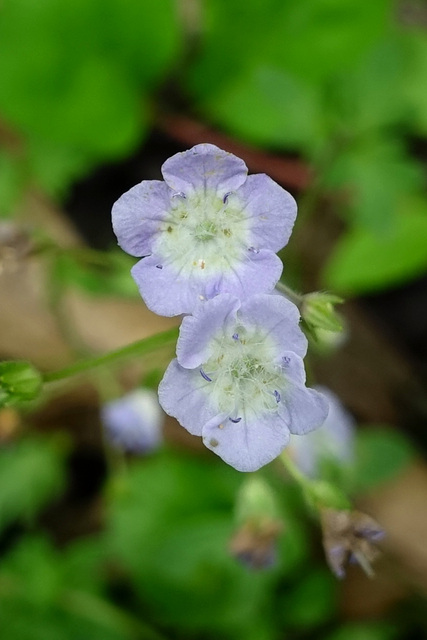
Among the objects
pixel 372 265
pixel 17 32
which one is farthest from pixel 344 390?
pixel 17 32

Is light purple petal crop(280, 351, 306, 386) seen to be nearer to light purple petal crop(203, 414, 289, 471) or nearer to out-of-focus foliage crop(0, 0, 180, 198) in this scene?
light purple petal crop(203, 414, 289, 471)

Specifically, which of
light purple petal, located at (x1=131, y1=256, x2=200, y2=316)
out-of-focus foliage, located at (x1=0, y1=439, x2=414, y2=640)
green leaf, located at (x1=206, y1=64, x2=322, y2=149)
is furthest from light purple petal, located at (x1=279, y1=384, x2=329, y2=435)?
green leaf, located at (x1=206, y1=64, x2=322, y2=149)

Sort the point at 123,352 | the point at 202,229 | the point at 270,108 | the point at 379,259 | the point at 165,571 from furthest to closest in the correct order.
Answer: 1. the point at 270,108
2. the point at 379,259
3. the point at 165,571
4. the point at 202,229
5. the point at 123,352

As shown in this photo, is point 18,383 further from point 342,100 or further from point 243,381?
point 342,100

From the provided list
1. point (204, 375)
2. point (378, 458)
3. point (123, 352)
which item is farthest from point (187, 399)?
point (378, 458)

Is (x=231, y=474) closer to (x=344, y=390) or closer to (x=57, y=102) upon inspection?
(x=344, y=390)
